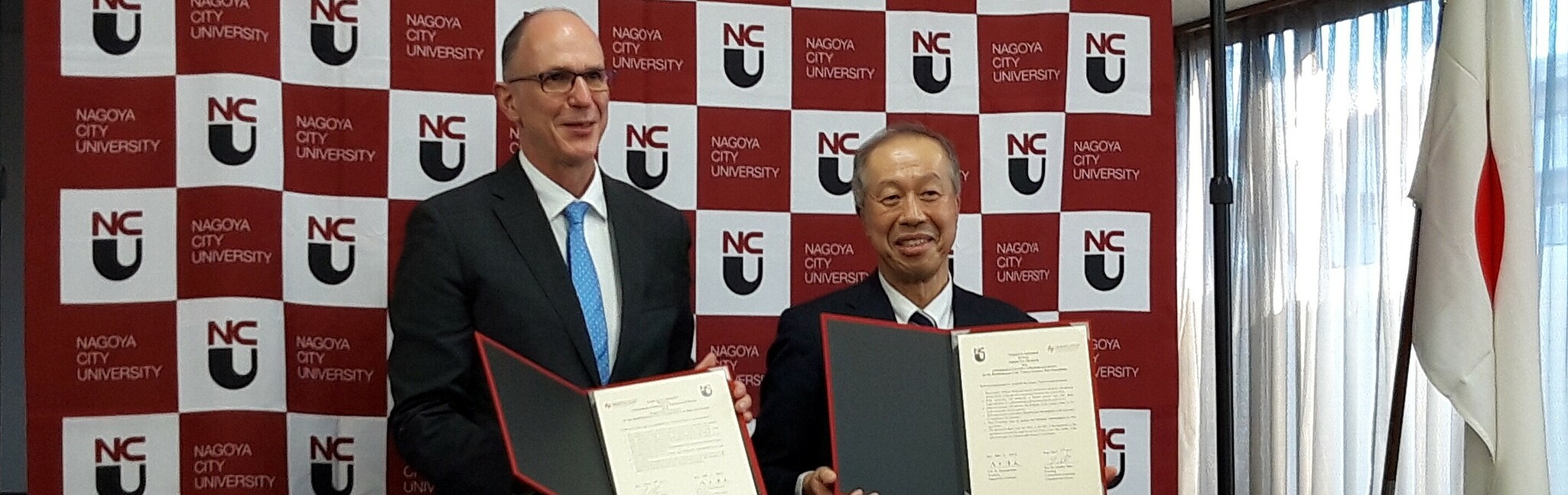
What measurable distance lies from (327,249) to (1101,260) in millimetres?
1813

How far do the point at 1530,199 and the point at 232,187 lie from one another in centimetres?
279

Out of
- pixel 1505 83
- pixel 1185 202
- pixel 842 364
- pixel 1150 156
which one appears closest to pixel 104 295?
pixel 842 364

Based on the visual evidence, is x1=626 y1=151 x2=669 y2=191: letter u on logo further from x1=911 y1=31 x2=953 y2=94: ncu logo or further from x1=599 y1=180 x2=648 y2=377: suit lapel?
x1=911 y1=31 x2=953 y2=94: ncu logo

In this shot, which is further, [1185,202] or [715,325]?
[1185,202]

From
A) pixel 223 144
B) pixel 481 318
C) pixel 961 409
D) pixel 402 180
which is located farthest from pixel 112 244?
pixel 961 409

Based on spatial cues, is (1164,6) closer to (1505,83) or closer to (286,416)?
(1505,83)

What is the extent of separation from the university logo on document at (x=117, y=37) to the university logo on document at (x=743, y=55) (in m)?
1.17

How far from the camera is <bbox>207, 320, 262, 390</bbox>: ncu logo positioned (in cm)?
312

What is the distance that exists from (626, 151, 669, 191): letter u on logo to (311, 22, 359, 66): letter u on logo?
655mm

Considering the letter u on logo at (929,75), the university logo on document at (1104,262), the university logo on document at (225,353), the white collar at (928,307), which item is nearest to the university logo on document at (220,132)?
the university logo on document at (225,353)

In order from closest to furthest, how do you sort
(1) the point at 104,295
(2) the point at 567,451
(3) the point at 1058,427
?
1. (2) the point at 567,451
2. (3) the point at 1058,427
3. (1) the point at 104,295

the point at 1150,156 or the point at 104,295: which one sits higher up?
the point at 1150,156

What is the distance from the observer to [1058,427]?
2465 mm

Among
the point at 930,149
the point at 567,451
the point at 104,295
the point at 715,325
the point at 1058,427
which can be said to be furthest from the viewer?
the point at 715,325
